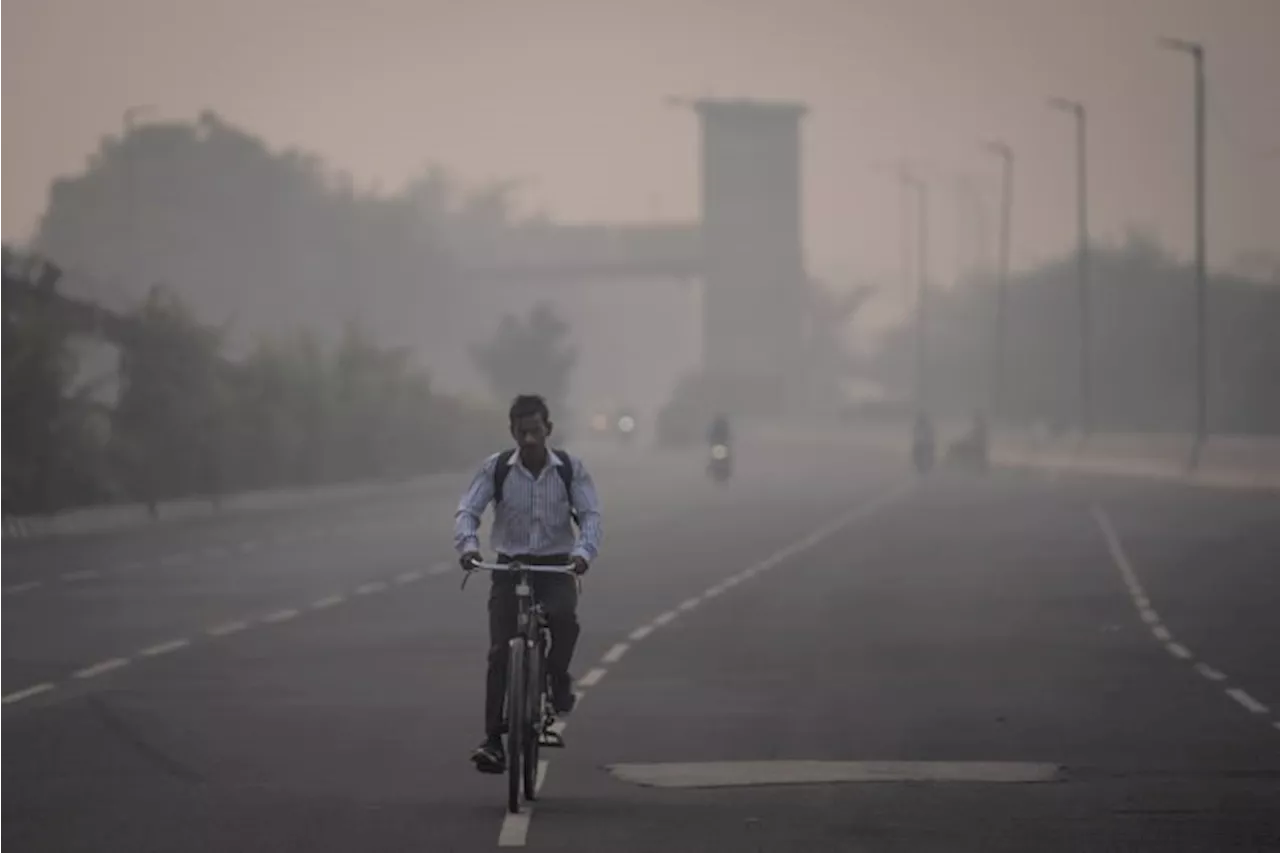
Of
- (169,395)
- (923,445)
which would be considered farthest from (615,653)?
(923,445)

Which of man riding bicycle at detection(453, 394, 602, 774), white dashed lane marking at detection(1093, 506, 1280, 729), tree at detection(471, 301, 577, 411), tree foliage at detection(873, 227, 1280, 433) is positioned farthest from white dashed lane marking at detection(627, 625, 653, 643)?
tree foliage at detection(873, 227, 1280, 433)

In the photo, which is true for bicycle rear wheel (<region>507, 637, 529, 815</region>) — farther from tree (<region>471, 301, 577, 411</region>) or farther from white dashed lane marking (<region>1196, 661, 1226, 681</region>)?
tree (<region>471, 301, 577, 411</region>)

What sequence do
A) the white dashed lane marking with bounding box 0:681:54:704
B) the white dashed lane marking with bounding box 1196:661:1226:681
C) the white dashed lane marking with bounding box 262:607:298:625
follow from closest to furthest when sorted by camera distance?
1. the white dashed lane marking with bounding box 0:681:54:704
2. the white dashed lane marking with bounding box 1196:661:1226:681
3. the white dashed lane marking with bounding box 262:607:298:625

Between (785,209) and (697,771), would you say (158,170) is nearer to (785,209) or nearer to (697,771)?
(785,209)

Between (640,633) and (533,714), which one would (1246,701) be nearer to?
(533,714)

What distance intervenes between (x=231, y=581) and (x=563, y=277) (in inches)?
4264

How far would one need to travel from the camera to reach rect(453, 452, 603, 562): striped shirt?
46.8 ft

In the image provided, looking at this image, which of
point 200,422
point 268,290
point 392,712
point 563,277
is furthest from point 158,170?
point 392,712

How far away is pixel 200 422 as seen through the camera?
202 feet

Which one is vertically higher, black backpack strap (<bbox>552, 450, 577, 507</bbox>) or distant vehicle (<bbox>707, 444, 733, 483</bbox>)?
black backpack strap (<bbox>552, 450, 577, 507</bbox>)

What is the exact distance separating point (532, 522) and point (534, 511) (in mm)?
62

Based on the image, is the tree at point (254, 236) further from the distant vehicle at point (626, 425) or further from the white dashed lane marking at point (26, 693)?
the white dashed lane marking at point (26, 693)

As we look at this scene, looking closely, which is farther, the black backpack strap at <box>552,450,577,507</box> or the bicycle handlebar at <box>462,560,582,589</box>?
the black backpack strap at <box>552,450,577,507</box>

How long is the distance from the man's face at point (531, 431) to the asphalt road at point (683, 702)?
1674mm
